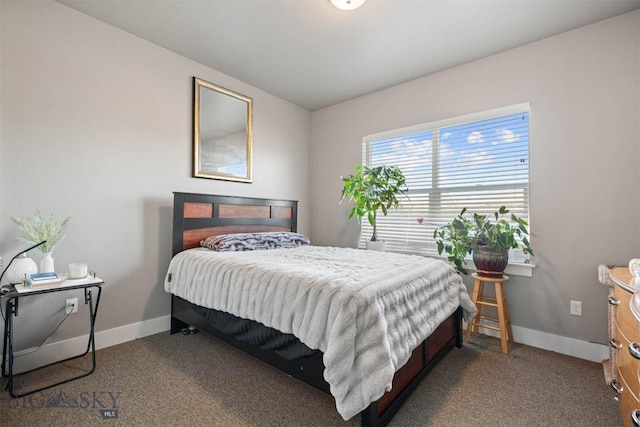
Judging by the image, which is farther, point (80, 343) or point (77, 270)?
point (80, 343)

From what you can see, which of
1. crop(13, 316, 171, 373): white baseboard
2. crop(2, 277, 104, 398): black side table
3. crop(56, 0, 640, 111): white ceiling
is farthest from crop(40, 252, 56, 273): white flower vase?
crop(56, 0, 640, 111): white ceiling

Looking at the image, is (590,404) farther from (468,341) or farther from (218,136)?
(218,136)

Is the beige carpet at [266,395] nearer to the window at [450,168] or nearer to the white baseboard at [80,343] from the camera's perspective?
the white baseboard at [80,343]

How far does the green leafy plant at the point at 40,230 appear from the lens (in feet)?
6.06

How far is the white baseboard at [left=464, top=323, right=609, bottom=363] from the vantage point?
2.18 metres

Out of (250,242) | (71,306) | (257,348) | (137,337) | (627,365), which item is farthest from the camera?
(250,242)

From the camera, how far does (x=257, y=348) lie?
1826 mm

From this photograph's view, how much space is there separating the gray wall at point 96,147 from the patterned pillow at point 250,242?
1.68 ft

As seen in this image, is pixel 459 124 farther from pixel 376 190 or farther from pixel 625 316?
pixel 625 316

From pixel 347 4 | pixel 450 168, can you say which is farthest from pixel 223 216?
pixel 450 168

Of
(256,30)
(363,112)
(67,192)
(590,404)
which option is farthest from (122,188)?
(590,404)

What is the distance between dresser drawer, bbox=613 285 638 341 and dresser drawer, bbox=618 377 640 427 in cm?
22

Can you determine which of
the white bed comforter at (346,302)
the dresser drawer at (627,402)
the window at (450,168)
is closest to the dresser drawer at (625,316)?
the dresser drawer at (627,402)

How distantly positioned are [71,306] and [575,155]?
4.03 m
